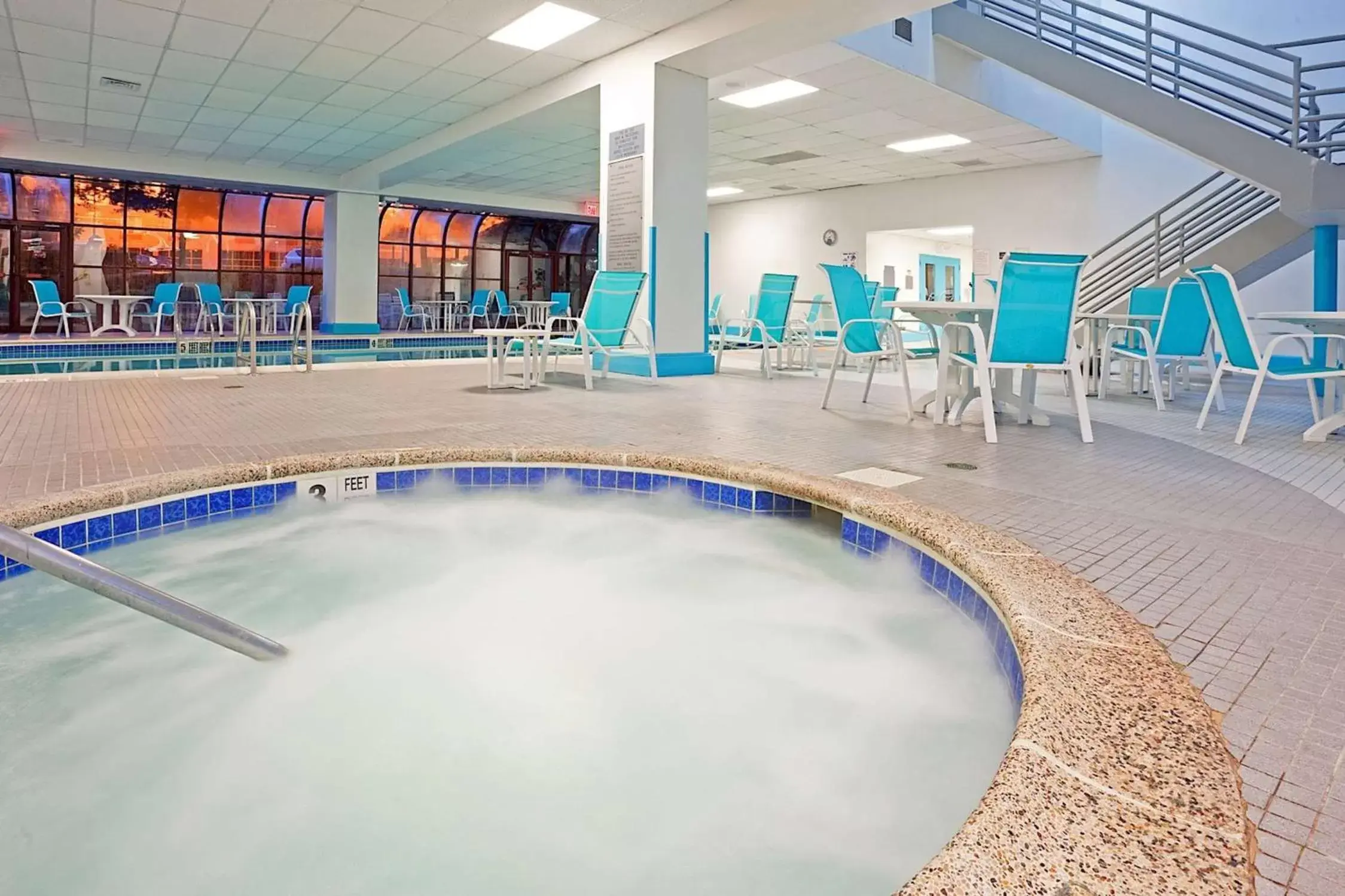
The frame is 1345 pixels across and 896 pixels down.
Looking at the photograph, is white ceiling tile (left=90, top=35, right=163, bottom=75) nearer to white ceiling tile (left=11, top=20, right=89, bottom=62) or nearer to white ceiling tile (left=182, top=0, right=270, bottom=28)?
white ceiling tile (left=11, top=20, right=89, bottom=62)

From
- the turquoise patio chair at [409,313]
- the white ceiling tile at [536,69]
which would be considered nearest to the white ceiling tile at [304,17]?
the white ceiling tile at [536,69]

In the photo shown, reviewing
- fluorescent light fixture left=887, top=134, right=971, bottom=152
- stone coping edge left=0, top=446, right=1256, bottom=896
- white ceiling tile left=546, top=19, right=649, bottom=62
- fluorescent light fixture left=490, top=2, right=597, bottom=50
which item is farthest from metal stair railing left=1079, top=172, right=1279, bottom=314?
stone coping edge left=0, top=446, right=1256, bottom=896

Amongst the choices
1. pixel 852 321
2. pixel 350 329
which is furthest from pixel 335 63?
pixel 350 329

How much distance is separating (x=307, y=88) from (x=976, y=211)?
9.19 m

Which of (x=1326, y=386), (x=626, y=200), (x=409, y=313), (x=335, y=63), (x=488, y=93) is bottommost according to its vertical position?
(x=1326, y=386)

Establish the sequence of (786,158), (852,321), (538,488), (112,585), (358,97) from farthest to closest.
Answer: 1. (786,158)
2. (358,97)
3. (852,321)
4. (538,488)
5. (112,585)

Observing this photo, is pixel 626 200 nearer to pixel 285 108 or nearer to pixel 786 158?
pixel 285 108

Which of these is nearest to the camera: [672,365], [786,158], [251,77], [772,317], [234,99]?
[672,365]

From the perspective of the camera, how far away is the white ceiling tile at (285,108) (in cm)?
910

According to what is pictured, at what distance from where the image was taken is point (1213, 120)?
7.26 metres

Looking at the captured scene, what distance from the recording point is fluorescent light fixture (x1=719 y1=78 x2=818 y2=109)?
8273 mm

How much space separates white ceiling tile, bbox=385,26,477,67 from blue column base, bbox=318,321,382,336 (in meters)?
7.47

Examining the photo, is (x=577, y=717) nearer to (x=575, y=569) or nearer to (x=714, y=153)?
(x=575, y=569)

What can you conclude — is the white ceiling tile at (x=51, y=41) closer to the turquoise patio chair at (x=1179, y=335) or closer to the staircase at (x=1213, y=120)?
the staircase at (x=1213, y=120)
